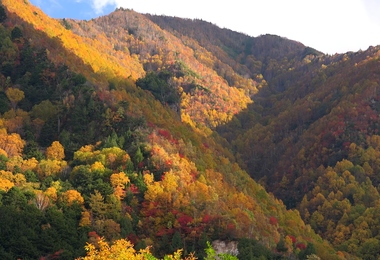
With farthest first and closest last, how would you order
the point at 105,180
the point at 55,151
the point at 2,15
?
1. the point at 2,15
2. the point at 55,151
3. the point at 105,180

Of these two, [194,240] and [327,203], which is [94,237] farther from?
[327,203]

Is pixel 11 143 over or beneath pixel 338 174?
over

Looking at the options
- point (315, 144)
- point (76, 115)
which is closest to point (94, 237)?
point (76, 115)

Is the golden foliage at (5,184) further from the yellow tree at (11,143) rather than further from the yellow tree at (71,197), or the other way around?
the yellow tree at (11,143)

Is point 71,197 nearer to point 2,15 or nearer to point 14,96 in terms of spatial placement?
point 14,96

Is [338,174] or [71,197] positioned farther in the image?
[338,174]

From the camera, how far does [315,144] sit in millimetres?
183125

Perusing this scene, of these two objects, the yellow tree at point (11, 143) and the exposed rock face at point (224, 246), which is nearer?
the exposed rock face at point (224, 246)

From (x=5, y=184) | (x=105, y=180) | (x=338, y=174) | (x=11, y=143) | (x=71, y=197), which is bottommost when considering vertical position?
(x=338, y=174)

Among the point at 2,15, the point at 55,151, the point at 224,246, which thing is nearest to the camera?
the point at 224,246

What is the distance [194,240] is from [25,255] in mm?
25482

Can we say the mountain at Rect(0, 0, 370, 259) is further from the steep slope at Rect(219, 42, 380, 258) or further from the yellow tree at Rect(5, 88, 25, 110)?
the steep slope at Rect(219, 42, 380, 258)

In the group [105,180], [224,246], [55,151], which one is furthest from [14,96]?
[224,246]

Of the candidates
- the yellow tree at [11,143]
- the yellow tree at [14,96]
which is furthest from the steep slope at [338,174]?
the yellow tree at [14,96]
